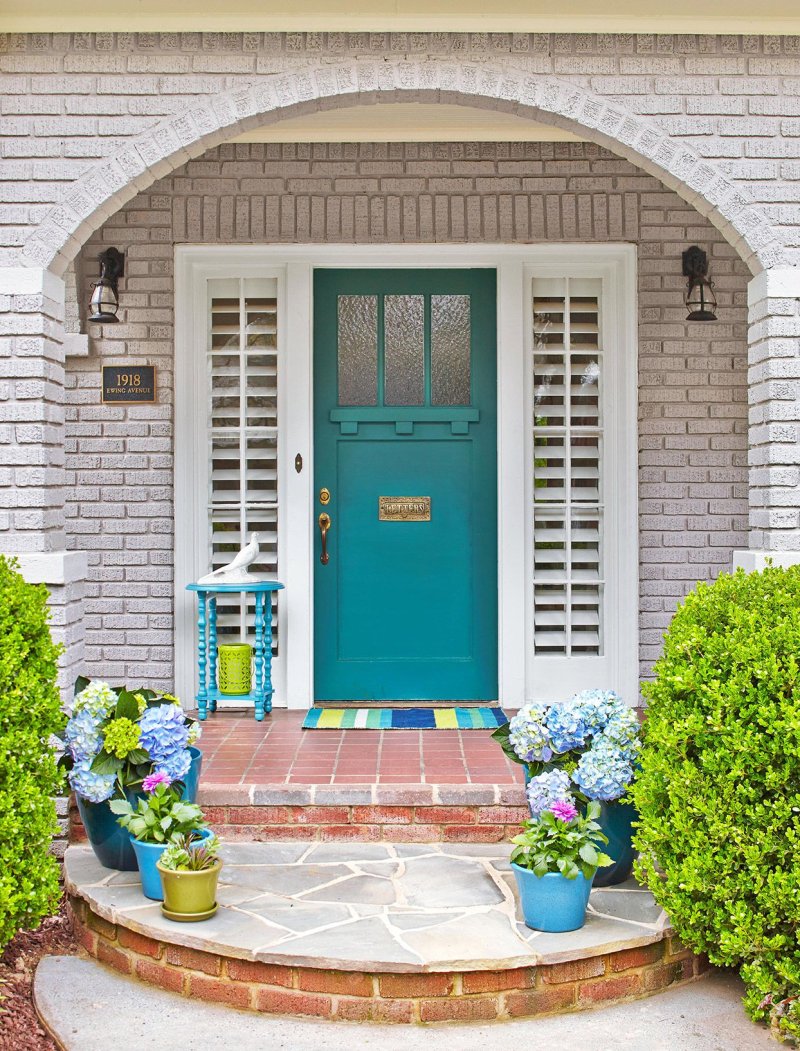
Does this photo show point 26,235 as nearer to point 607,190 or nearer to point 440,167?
point 440,167

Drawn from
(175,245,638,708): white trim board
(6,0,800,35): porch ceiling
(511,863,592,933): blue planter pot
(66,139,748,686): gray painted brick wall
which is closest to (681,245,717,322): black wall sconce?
(66,139,748,686): gray painted brick wall

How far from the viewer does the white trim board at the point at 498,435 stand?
516 centimetres

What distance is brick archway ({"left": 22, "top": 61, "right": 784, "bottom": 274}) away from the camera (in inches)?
147

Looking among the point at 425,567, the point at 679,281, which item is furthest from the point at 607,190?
the point at 425,567

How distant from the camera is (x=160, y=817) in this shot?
3.20 m

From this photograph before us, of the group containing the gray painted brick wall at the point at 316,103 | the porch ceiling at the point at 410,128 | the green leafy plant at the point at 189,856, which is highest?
the porch ceiling at the point at 410,128

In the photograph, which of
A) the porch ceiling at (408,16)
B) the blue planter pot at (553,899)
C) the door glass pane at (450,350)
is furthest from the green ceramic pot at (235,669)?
the porch ceiling at (408,16)

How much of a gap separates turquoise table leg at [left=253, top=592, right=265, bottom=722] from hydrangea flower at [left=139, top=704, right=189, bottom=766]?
60.0 inches

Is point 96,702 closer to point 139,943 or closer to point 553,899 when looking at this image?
point 139,943

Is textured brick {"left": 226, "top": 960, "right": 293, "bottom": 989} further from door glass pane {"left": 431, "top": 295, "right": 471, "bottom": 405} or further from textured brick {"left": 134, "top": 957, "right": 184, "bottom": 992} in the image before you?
door glass pane {"left": 431, "top": 295, "right": 471, "bottom": 405}

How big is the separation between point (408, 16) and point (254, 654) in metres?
2.82

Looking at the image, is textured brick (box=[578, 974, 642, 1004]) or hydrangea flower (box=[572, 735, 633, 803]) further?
hydrangea flower (box=[572, 735, 633, 803])

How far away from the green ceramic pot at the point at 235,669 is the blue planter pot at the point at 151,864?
178 centimetres

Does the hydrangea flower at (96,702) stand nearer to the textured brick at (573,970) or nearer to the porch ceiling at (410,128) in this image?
the textured brick at (573,970)
